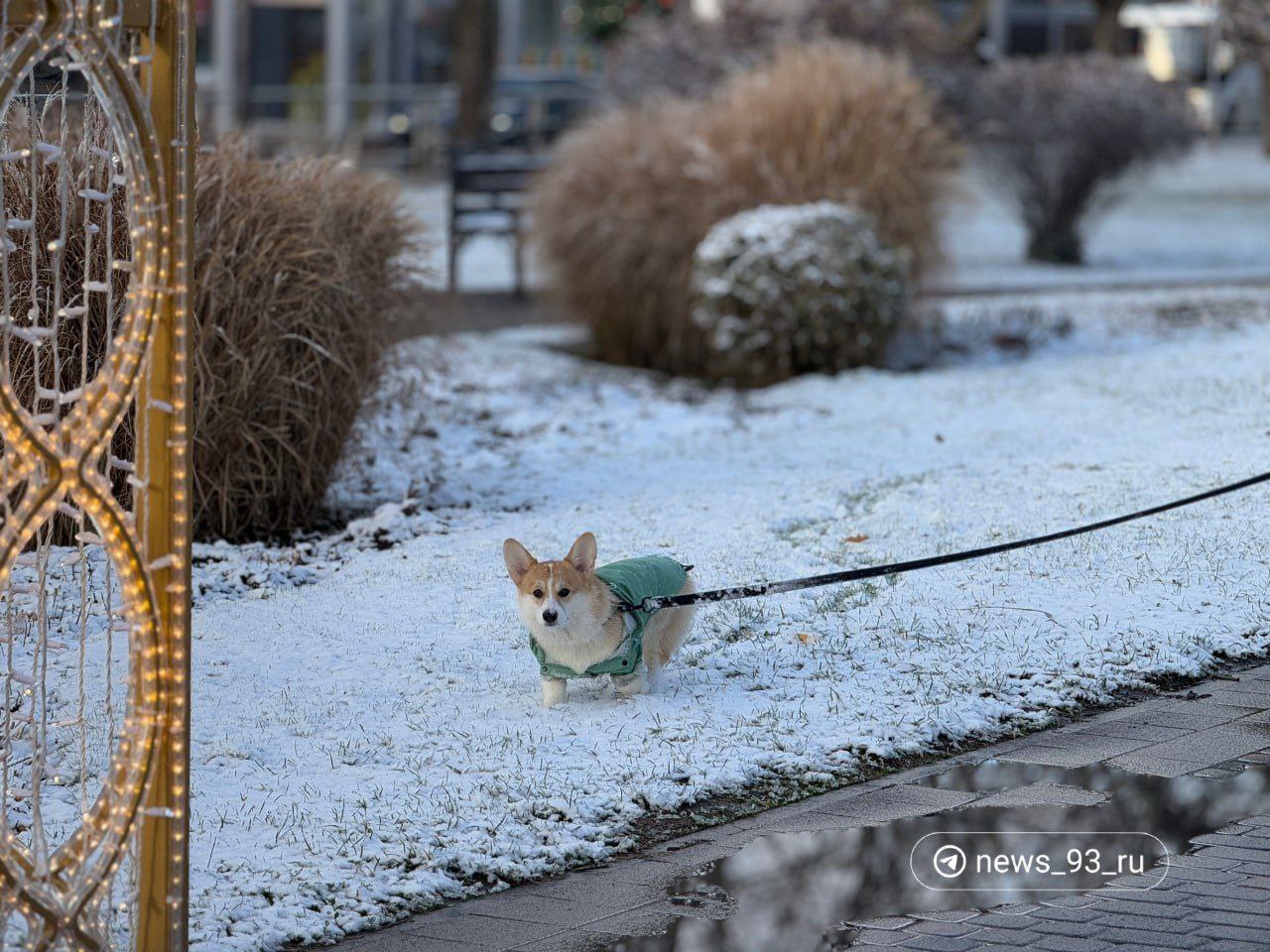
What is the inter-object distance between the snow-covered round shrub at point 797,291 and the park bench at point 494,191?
160 inches

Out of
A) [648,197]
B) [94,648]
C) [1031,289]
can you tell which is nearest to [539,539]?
[94,648]

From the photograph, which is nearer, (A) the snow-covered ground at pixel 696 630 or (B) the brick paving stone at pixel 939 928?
(B) the brick paving stone at pixel 939 928

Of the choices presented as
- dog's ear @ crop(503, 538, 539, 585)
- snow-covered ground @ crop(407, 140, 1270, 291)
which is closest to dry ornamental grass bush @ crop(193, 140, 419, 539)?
dog's ear @ crop(503, 538, 539, 585)

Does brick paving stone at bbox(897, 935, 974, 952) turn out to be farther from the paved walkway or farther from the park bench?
the park bench

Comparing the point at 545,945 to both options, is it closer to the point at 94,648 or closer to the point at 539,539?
the point at 94,648

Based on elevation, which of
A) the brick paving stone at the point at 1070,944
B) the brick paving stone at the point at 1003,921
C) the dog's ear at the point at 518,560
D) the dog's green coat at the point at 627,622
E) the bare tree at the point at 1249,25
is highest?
the bare tree at the point at 1249,25

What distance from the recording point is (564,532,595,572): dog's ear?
5.13 m

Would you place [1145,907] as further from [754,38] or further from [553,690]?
[754,38]

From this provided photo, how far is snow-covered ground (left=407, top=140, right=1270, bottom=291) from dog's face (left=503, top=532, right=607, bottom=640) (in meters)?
8.78

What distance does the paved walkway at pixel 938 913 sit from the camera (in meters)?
3.73

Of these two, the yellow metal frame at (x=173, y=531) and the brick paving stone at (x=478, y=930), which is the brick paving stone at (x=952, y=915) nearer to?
the brick paving stone at (x=478, y=930)

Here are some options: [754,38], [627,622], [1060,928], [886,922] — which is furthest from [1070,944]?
[754,38]

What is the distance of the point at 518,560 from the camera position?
5199 millimetres

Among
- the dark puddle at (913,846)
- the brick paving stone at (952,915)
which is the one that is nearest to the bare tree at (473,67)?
the dark puddle at (913,846)
